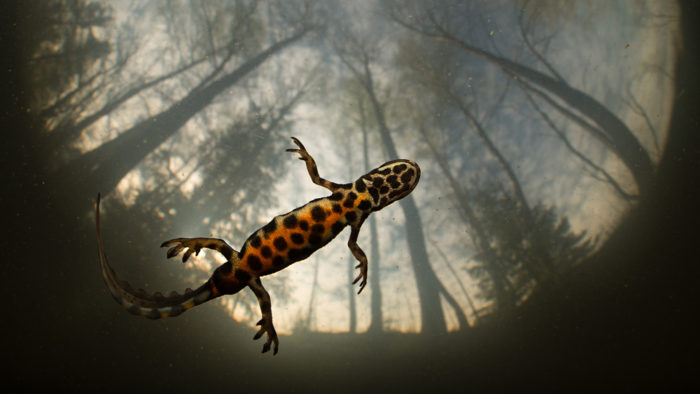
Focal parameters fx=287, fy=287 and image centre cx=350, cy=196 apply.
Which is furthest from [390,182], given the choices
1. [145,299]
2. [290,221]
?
[145,299]

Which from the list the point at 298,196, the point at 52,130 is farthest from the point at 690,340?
the point at 52,130

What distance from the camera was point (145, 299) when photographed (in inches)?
89.4

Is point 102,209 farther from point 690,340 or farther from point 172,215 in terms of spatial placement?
point 690,340

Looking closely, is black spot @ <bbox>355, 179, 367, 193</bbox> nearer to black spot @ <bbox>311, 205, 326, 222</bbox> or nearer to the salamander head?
the salamander head

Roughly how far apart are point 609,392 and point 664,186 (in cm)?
493

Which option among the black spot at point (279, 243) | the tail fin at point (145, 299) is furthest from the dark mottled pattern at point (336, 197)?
the tail fin at point (145, 299)

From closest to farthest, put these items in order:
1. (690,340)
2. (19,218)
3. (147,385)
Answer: (19,218), (147,385), (690,340)

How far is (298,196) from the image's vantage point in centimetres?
515

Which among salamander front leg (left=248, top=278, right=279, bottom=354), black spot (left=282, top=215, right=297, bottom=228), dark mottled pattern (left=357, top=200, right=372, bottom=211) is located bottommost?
salamander front leg (left=248, top=278, right=279, bottom=354)

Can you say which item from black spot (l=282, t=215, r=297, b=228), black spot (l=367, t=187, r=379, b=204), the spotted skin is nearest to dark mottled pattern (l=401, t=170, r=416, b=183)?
black spot (l=367, t=187, r=379, b=204)

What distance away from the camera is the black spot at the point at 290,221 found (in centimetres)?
235

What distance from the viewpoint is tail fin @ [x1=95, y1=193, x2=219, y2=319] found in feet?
7.18

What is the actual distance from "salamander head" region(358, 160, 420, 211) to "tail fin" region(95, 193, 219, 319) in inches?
64.8

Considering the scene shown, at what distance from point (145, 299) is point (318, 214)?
4.96ft
